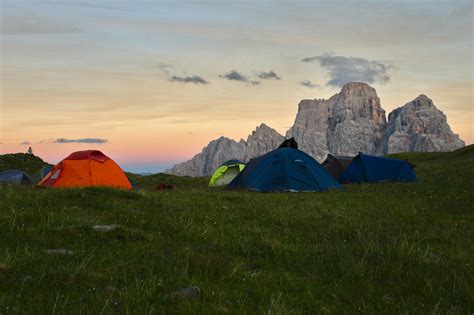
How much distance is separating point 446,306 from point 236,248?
408cm

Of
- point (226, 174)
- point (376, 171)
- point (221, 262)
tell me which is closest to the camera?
point (221, 262)

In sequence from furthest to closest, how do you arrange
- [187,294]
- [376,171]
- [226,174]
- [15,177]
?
[226,174]
[15,177]
[376,171]
[187,294]

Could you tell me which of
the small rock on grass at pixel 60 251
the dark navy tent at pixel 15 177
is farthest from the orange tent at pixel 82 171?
the small rock on grass at pixel 60 251

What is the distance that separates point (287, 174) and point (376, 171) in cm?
1128

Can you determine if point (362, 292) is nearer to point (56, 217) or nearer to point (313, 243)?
point (313, 243)

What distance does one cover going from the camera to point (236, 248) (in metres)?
8.53

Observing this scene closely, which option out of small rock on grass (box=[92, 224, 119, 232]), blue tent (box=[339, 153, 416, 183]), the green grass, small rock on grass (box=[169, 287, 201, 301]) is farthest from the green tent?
small rock on grass (box=[169, 287, 201, 301])

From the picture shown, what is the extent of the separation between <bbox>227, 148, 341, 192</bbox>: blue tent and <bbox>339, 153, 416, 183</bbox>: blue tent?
24.0ft

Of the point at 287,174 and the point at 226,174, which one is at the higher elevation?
the point at 226,174

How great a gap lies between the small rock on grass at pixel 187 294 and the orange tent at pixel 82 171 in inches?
824

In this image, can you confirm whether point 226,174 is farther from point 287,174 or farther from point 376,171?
point 287,174

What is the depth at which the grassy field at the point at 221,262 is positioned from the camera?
5328 millimetres

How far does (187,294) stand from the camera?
212 inches

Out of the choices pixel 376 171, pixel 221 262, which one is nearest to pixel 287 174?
pixel 376 171
